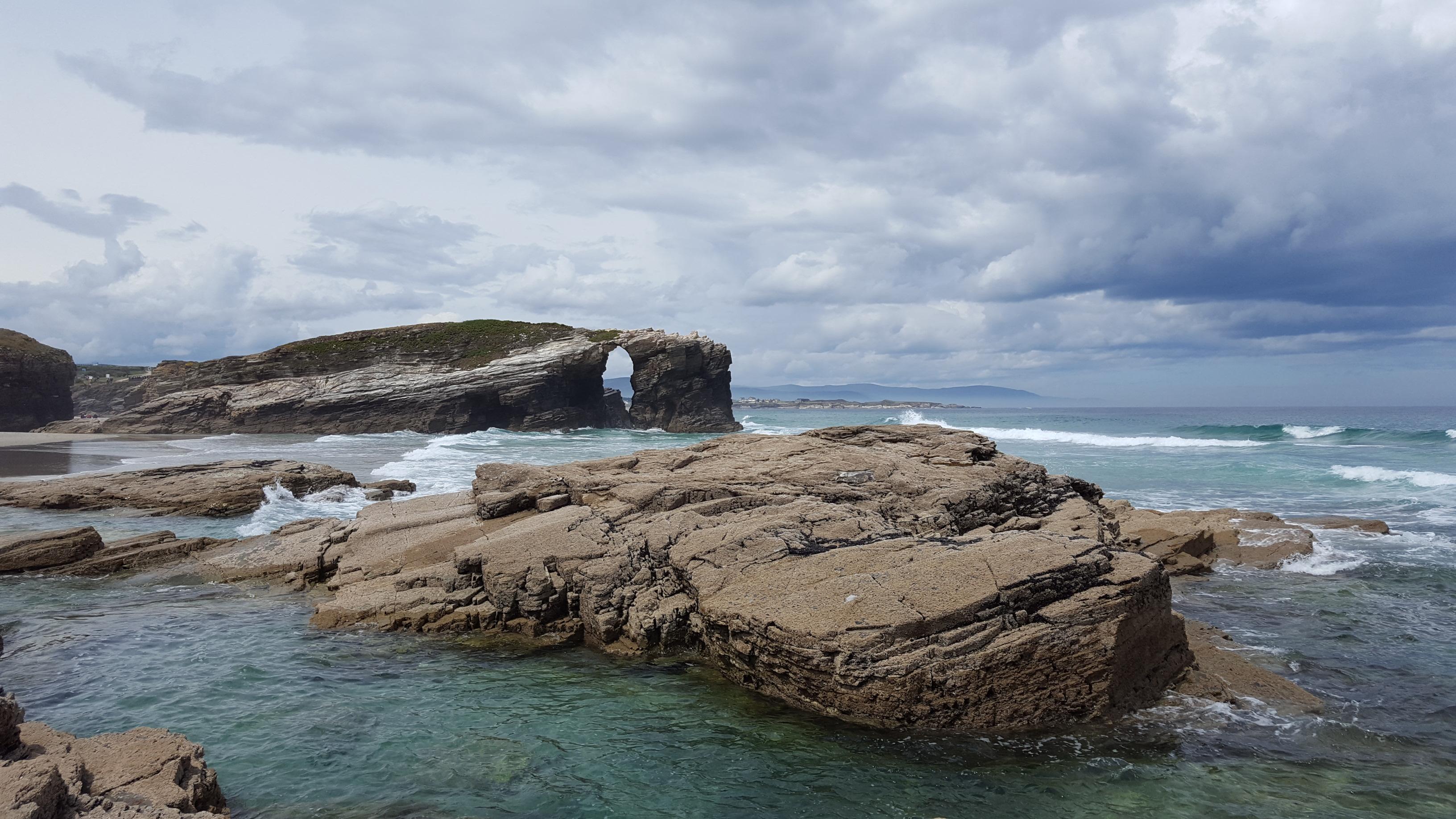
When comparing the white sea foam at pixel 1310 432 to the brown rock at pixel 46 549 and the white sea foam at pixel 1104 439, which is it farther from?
the brown rock at pixel 46 549

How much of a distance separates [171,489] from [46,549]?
23.1 feet

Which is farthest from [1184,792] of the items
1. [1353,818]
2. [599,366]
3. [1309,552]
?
[599,366]

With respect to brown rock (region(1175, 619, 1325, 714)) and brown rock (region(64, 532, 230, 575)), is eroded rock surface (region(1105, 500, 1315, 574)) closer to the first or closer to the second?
brown rock (region(1175, 619, 1325, 714))

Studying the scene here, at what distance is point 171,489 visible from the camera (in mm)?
19094

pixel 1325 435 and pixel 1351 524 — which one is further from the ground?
pixel 1325 435

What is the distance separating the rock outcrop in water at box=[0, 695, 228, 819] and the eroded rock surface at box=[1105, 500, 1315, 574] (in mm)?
13813

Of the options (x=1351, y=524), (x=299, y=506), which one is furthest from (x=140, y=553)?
(x=1351, y=524)

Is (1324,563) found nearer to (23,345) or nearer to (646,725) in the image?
(646,725)

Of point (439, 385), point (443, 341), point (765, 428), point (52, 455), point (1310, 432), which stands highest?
point (443, 341)

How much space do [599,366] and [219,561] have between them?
56364mm

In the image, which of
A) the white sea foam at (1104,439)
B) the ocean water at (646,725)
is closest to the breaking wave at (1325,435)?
the white sea foam at (1104,439)

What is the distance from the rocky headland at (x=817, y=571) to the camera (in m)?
7.12

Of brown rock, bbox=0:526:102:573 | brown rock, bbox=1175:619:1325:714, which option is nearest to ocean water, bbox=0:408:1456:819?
brown rock, bbox=1175:619:1325:714

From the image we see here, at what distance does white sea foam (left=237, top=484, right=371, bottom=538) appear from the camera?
56.3 feet
